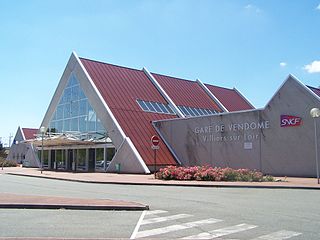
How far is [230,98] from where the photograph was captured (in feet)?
183

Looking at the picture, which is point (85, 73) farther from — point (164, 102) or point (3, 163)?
point (3, 163)

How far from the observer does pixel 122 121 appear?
35938mm

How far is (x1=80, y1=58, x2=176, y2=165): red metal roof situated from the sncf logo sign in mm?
11371

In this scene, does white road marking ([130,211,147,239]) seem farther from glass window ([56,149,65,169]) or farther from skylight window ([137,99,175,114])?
glass window ([56,149,65,169])

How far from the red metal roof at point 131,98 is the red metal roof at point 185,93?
2.04 meters

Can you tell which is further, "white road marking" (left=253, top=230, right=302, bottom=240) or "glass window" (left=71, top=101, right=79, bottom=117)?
"glass window" (left=71, top=101, right=79, bottom=117)

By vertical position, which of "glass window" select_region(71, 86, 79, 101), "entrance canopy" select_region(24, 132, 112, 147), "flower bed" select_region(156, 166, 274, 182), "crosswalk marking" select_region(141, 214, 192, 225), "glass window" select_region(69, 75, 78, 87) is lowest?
"crosswalk marking" select_region(141, 214, 192, 225)

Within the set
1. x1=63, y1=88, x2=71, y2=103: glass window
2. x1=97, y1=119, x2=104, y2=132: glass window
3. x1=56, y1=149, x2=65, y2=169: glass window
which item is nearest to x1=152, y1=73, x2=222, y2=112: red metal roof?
x1=97, y1=119, x2=104, y2=132: glass window

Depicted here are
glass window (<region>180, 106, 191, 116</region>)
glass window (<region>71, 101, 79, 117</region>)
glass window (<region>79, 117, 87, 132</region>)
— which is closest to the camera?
glass window (<region>79, 117, 87, 132</region>)

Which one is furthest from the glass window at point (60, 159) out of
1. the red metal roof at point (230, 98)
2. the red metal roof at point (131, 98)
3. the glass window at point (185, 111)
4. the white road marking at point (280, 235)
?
the white road marking at point (280, 235)

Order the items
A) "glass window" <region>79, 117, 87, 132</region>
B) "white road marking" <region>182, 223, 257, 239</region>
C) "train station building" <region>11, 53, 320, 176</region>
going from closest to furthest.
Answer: "white road marking" <region>182, 223, 257, 239</region> → "train station building" <region>11, 53, 320, 176</region> → "glass window" <region>79, 117, 87, 132</region>

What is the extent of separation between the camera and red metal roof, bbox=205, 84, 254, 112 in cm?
5256

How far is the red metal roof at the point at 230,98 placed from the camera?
2069 inches

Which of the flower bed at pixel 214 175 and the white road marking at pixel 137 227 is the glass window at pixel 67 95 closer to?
the flower bed at pixel 214 175
